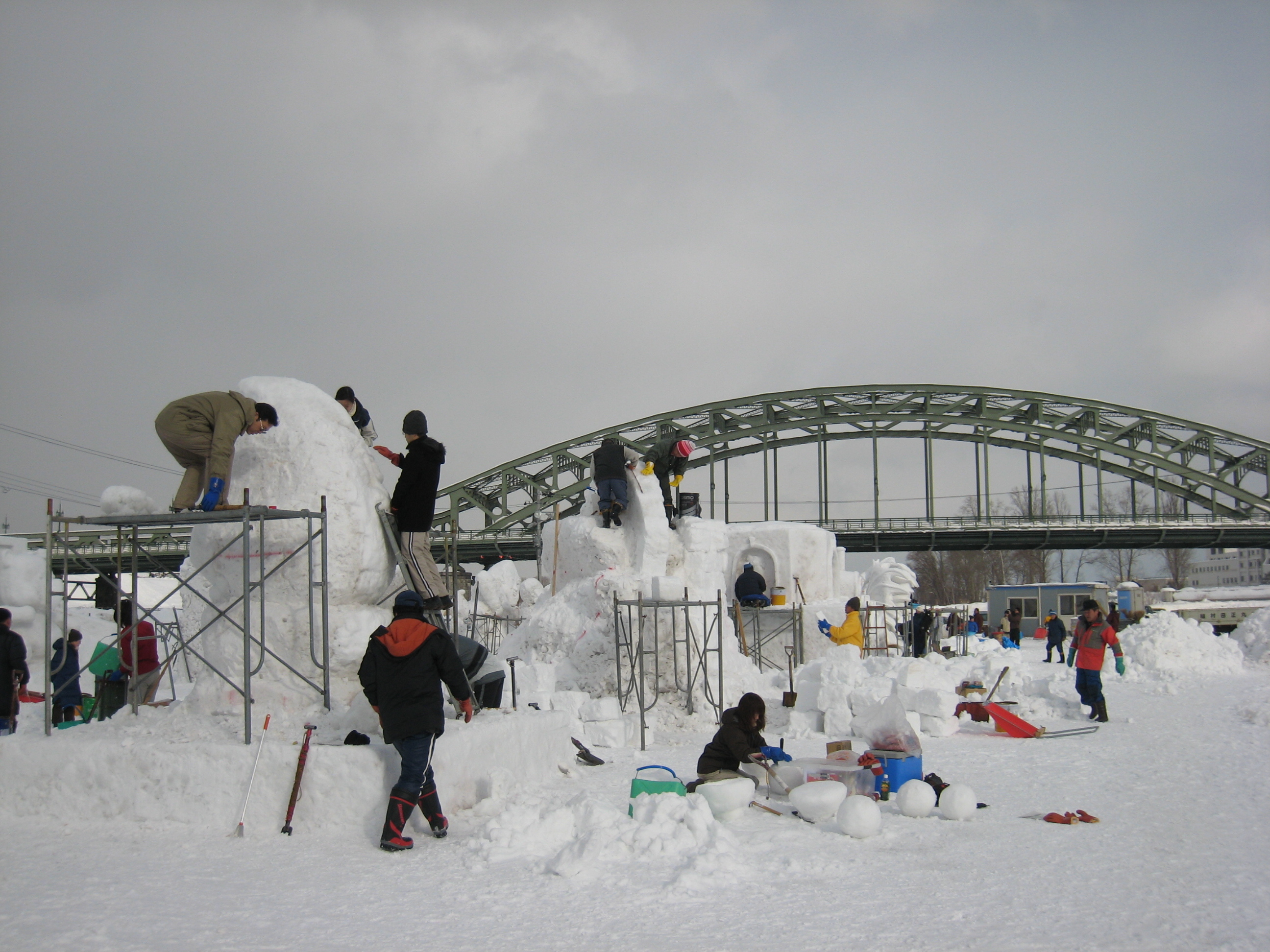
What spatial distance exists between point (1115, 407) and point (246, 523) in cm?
5185

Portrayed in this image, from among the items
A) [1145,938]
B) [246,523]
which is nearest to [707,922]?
[1145,938]

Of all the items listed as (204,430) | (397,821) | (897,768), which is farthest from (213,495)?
(897,768)

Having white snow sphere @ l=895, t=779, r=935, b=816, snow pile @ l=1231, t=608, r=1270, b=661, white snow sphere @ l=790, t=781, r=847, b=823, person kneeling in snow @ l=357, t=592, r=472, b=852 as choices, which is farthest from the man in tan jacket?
snow pile @ l=1231, t=608, r=1270, b=661

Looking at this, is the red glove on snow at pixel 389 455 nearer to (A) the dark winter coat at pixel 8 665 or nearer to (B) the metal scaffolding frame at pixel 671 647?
(A) the dark winter coat at pixel 8 665

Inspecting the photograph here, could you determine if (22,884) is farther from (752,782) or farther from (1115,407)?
(1115,407)

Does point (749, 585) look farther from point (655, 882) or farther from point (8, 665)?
point (655, 882)

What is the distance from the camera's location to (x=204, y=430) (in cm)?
577

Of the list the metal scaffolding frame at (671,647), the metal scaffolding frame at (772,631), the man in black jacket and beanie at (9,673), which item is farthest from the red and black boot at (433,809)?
the metal scaffolding frame at (772,631)

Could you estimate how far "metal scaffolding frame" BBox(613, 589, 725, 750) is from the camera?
10.2 m

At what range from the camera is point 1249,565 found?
10706 centimetres

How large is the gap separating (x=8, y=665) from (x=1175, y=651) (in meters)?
14.9

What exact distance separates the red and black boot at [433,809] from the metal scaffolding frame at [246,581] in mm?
1044

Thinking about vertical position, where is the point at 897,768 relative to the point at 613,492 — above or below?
below

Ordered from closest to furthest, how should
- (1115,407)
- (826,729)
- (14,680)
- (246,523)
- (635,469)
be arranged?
1. (246,523)
2. (14,680)
3. (826,729)
4. (635,469)
5. (1115,407)
